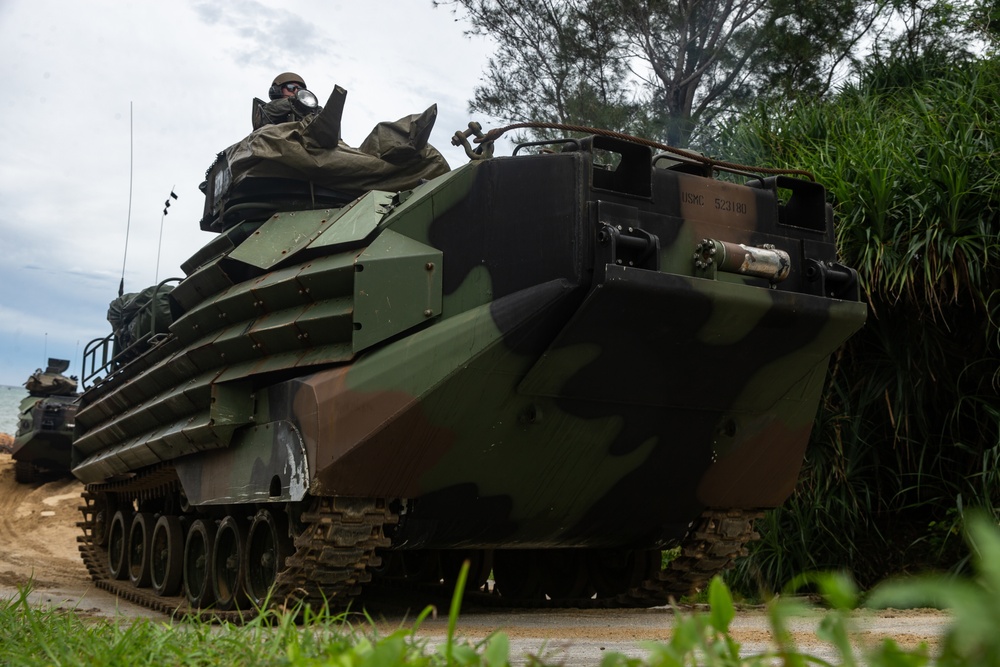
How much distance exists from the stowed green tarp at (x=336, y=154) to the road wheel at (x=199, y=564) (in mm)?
2195

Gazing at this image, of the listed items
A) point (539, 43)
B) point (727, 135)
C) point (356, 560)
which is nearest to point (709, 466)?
point (356, 560)

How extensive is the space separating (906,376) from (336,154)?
14.1ft

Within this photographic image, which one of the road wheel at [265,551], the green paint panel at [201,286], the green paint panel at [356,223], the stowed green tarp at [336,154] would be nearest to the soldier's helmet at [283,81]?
the stowed green tarp at [336,154]

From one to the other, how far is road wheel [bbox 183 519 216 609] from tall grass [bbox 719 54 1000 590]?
13.0ft

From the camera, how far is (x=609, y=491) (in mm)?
6004

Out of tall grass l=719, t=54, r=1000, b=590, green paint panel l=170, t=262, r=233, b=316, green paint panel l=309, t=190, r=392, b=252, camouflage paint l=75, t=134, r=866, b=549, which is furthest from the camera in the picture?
tall grass l=719, t=54, r=1000, b=590

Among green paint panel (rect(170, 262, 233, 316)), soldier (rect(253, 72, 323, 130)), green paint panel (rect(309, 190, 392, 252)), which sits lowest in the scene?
green paint panel (rect(170, 262, 233, 316))

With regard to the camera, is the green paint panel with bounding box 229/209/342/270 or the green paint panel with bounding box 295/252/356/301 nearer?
the green paint panel with bounding box 295/252/356/301

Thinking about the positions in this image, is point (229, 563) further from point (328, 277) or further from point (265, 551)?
point (328, 277)

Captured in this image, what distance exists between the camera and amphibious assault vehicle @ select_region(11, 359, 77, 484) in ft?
65.6

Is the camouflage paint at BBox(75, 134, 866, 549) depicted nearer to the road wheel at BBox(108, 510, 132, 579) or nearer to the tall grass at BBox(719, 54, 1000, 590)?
the tall grass at BBox(719, 54, 1000, 590)

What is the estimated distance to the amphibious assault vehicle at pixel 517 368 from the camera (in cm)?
522

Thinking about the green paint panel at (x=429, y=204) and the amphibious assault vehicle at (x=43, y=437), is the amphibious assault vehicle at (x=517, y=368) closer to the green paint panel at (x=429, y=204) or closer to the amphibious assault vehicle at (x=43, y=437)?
the green paint panel at (x=429, y=204)

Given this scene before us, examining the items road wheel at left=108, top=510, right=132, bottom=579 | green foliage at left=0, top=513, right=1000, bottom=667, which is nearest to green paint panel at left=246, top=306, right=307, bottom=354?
green foliage at left=0, top=513, right=1000, bottom=667
